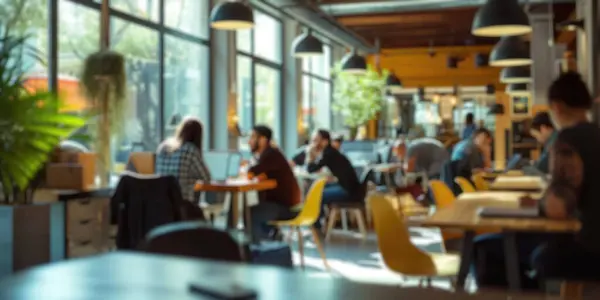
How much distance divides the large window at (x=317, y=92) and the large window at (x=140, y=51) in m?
6.02

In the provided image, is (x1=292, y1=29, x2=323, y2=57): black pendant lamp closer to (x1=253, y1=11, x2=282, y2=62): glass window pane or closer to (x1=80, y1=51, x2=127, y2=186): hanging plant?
(x1=253, y1=11, x2=282, y2=62): glass window pane

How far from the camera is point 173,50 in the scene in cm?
1011

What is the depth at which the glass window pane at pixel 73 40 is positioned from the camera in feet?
23.0

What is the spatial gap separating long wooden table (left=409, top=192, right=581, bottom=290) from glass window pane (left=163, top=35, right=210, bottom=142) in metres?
6.10

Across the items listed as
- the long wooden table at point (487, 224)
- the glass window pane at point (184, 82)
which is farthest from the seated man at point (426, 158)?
the long wooden table at point (487, 224)

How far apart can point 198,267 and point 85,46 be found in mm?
6016

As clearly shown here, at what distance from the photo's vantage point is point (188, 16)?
10.6 meters

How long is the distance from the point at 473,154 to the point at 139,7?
432cm

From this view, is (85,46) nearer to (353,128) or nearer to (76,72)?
(76,72)

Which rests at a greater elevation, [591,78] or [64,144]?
[591,78]

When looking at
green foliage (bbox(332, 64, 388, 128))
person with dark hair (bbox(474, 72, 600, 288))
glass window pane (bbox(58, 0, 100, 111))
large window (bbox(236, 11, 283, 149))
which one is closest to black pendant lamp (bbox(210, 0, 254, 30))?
glass window pane (bbox(58, 0, 100, 111))

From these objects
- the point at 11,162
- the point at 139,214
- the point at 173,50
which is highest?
the point at 173,50

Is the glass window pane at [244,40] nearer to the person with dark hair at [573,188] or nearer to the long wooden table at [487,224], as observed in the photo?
the long wooden table at [487,224]

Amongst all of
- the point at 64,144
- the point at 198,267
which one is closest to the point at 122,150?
the point at 64,144
